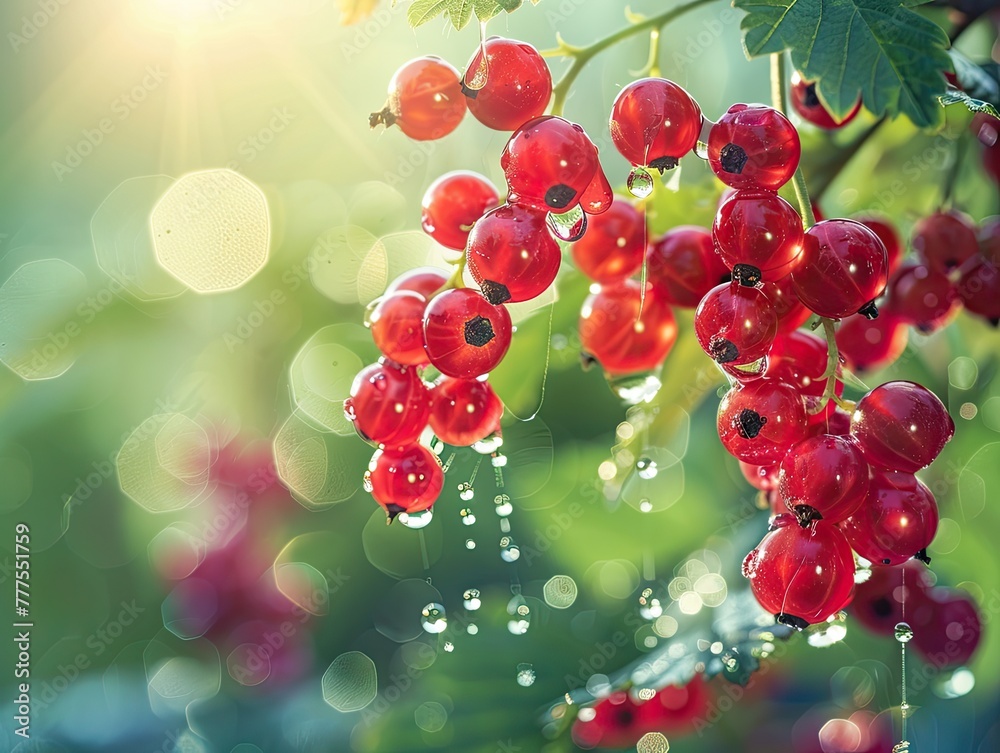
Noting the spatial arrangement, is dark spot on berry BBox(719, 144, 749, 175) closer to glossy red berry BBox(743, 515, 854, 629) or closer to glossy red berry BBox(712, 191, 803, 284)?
glossy red berry BBox(712, 191, 803, 284)

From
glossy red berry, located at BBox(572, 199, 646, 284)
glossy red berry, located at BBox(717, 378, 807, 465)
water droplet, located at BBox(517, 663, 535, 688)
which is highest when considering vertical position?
glossy red berry, located at BBox(572, 199, 646, 284)

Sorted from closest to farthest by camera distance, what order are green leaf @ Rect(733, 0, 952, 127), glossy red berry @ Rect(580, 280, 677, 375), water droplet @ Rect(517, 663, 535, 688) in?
1. green leaf @ Rect(733, 0, 952, 127)
2. glossy red berry @ Rect(580, 280, 677, 375)
3. water droplet @ Rect(517, 663, 535, 688)

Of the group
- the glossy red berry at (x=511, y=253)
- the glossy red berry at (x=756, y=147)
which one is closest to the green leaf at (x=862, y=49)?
the glossy red berry at (x=756, y=147)

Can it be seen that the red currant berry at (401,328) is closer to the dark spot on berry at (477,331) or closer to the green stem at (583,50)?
the dark spot on berry at (477,331)

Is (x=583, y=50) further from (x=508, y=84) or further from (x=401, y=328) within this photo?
(x=401, y=328)

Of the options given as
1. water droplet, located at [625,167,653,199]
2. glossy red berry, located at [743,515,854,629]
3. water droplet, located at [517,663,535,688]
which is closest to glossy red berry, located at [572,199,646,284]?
water droplet, located at [625,167,653,199]

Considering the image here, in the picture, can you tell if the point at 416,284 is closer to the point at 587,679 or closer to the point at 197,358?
the point at 587,679

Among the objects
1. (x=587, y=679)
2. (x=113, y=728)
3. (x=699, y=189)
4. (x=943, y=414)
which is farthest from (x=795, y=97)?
(x=113, y=728)

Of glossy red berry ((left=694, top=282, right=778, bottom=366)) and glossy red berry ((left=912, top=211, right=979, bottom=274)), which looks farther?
glossy red berry ((left=912, top=211, right=979, bottom=274))
